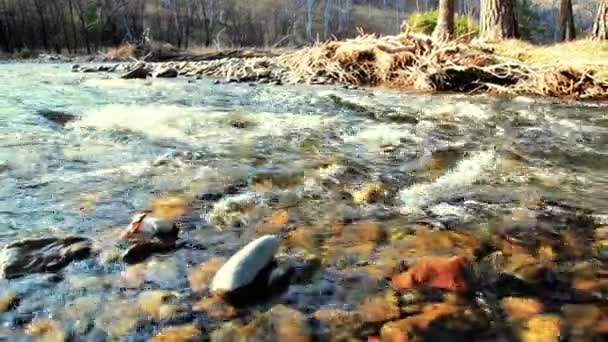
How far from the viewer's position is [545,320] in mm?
2344

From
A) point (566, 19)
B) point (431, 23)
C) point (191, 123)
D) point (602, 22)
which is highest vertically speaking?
point (431, 23)

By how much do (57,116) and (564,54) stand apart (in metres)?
9.00

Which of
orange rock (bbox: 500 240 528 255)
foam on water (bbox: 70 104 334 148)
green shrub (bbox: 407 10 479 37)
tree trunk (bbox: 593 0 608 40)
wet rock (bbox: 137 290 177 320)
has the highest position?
green shrub (bbox: 407 10 479 37)

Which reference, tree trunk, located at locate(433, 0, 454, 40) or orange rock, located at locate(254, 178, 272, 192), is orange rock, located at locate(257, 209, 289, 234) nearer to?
orange rock, located at locate(254, 178, 272, 192)

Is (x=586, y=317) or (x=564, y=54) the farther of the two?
(x=564, y=54)

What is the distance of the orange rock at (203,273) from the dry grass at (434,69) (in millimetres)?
8390

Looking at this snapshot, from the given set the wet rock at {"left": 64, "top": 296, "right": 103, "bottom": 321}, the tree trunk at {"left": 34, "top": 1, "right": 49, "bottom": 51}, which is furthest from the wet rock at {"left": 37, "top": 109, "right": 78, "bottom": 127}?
the tree trunk at {"left": 34, "top": 1, "right": 49, "bottom": 51}

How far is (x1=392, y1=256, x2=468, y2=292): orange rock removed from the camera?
266cm

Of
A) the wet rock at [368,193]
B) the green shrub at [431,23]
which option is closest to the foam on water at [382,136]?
the wet rock at [368,193]

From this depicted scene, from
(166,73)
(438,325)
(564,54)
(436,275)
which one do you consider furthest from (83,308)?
(166,73)

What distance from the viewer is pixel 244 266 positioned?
267cm

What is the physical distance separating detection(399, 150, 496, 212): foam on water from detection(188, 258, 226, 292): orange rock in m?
1.37

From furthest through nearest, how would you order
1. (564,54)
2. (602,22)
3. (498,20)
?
1. (498,20)
2. (602,22)
3. (564,54)

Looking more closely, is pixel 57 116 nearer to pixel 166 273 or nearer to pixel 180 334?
pixel 166 273
